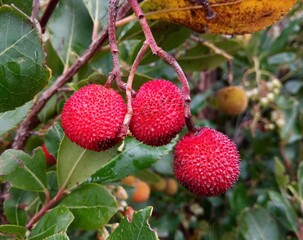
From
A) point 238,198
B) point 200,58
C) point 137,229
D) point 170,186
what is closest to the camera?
point 137,229

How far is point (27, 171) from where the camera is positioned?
104 centimetres

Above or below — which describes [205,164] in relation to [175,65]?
below

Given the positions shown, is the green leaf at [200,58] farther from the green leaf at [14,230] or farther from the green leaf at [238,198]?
the green leaf at [14,230]

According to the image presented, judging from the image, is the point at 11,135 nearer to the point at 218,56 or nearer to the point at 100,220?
the point at 100,220

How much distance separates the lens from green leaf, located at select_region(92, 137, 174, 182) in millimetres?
1089

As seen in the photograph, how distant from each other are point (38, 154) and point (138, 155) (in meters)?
0.22

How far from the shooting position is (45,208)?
1.06 m

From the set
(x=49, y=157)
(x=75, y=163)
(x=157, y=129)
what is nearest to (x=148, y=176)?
(x=49, y=157)

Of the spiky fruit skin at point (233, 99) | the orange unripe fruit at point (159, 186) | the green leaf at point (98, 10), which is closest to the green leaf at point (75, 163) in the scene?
the green leaf at point (98, 10)

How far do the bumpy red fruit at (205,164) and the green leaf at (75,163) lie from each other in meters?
0.20

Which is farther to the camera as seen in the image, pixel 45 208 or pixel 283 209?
pixel 283 209

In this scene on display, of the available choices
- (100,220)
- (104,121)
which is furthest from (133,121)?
(100,220)

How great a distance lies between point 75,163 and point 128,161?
0.12 metres

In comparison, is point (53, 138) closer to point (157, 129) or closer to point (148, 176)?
point (157, 129)
